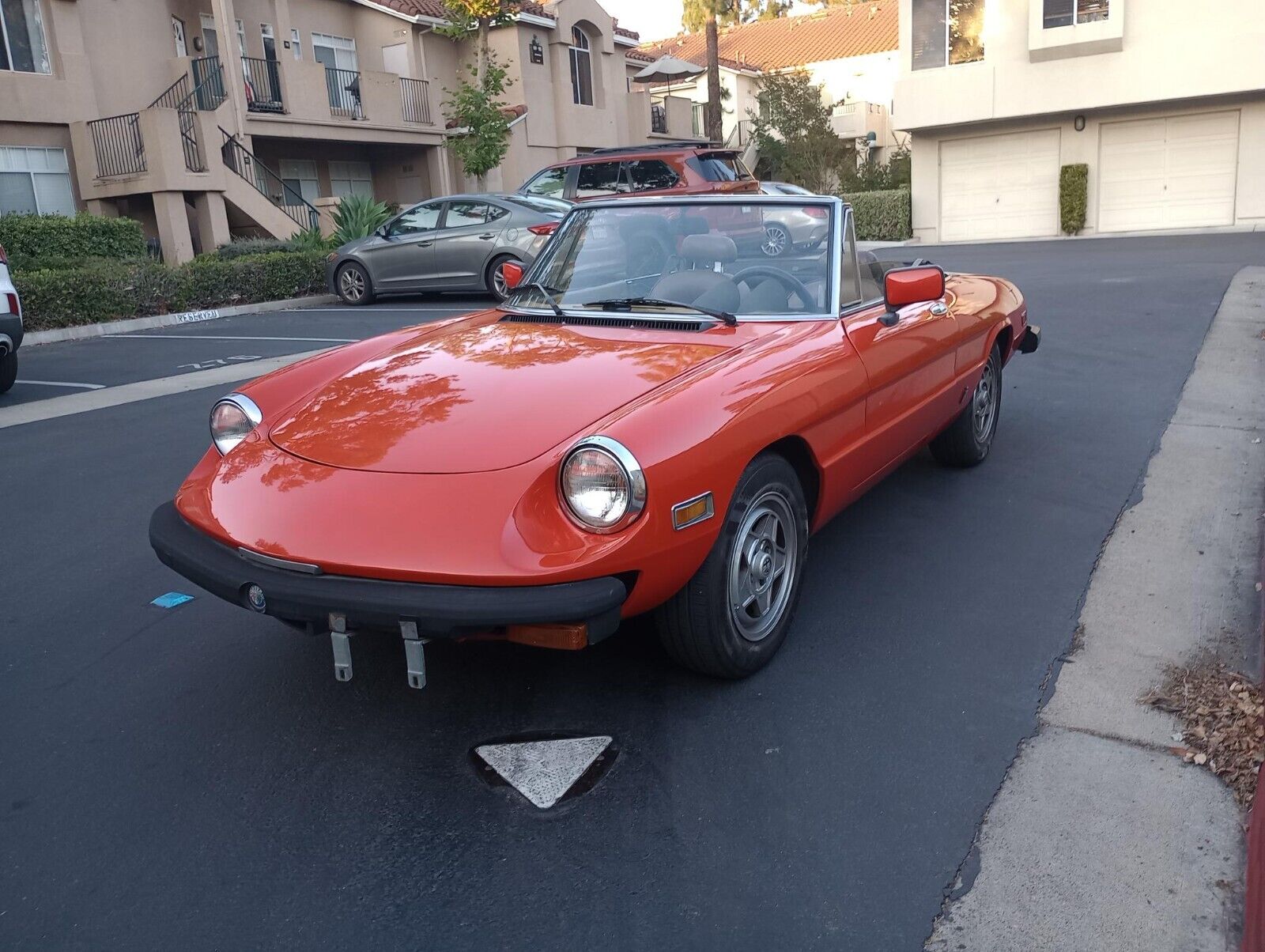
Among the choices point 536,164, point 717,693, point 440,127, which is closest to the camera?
point 717,693

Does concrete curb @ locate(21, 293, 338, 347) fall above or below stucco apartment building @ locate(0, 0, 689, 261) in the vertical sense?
below

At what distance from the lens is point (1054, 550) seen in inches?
183

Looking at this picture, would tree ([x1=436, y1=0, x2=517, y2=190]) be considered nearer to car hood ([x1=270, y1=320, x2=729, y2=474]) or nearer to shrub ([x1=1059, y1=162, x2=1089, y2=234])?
shrub ([x1=1059, y1=162, x2=1089, y2=234])

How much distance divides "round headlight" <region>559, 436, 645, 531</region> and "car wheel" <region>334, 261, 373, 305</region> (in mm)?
13227

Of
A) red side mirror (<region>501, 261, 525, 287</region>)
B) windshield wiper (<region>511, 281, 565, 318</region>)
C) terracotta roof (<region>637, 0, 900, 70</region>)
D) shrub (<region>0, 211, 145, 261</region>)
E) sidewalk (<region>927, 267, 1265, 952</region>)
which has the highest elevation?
terracotta roof (<region>637, 0, 900, 70</region>)

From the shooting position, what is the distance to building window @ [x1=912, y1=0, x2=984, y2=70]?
85.9 feet

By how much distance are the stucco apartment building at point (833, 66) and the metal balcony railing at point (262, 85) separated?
57.2 feet

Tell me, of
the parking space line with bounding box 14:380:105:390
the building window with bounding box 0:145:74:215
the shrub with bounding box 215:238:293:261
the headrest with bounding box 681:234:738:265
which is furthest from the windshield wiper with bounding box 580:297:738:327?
the building window with bounding box 0:145:74:215

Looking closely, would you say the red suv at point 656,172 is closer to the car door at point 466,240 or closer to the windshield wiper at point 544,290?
the car door at point 466,240

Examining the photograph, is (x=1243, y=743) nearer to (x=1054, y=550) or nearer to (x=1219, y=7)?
(x=1054, y=550)

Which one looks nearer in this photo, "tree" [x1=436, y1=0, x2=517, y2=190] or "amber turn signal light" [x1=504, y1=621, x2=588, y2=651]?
"amber turn signal light" [x1=504, y1=621, x2=588, y2=651]

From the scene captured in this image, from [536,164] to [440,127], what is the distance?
3453 millimetres

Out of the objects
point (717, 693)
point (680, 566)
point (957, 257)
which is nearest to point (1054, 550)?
point (717, 693)

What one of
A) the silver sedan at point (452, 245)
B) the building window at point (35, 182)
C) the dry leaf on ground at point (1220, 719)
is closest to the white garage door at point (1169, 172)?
the silver sedan at point (452, 245)
